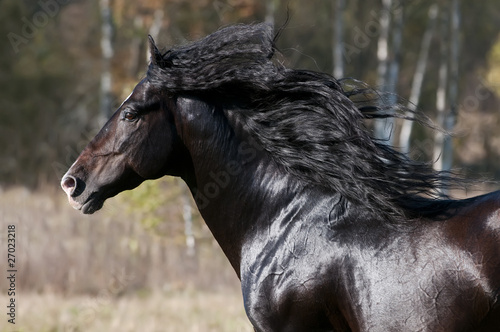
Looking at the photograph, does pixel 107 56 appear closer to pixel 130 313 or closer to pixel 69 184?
pixel 130 313

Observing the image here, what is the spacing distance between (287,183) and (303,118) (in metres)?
0.35

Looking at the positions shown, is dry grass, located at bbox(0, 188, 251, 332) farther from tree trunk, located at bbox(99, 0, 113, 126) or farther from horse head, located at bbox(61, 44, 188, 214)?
tree trunk, located at bbox(99, 0, 113, 126)

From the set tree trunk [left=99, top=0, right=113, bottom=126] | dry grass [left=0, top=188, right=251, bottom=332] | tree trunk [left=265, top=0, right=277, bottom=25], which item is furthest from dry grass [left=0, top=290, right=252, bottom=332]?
tree trunk [left=265, top=0, right=277, bottom=25]

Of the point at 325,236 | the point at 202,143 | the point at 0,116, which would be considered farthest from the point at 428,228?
the point at 0,116

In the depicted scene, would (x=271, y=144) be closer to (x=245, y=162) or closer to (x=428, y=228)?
(x=245, y=162)

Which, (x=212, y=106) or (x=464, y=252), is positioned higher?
(x=212, y=106)

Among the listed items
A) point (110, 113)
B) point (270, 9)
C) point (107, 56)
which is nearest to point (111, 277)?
point (110, 113)

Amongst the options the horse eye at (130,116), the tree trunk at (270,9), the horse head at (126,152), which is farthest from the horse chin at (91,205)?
the tree trunk at (270,9)

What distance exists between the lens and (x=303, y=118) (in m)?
3.96

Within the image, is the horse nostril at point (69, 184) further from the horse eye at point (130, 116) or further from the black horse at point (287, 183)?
the horse eye at point (130, 116)

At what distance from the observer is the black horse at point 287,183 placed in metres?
3.50

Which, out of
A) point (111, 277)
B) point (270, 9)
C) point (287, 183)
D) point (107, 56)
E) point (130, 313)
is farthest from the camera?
point (270, 9)

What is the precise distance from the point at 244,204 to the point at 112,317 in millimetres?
4965

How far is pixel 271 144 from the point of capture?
396 cm
